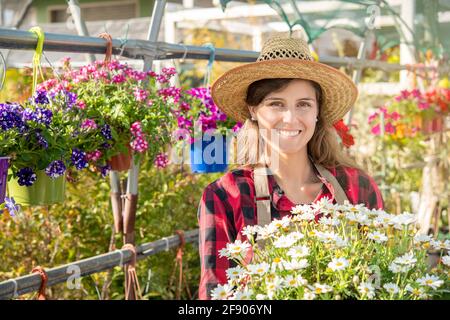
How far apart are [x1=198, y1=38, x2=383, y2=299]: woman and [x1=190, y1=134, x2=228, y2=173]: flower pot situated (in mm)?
550

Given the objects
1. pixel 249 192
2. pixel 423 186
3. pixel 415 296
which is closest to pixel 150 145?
pixel 249 192

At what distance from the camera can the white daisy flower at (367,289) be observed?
4.10 ft

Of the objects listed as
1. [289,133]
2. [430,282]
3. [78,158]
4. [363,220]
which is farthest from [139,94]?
[430,282]

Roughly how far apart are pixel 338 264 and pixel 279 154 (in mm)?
948

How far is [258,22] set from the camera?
7316 millimetres

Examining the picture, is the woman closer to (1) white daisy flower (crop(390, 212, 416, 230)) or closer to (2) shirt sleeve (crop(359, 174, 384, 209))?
(2) shirt sleeve (crop(359, 174, 384, 209))

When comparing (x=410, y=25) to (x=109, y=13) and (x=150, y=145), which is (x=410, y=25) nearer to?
(x=150, y=145)

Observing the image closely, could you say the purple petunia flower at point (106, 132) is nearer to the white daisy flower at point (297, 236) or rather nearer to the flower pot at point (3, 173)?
the flower pot at point (3, 173)

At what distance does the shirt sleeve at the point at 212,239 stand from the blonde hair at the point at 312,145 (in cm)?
20

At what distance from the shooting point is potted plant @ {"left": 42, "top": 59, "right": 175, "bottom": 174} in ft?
7.98

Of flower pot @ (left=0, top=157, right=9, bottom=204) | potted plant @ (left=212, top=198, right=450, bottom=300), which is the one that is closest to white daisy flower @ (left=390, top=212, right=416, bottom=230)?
potted plant @ (left=212, top=198, right=450, bottom=300)

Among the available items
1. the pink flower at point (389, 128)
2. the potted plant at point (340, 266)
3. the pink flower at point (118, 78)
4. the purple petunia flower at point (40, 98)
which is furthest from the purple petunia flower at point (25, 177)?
the pink flower at point (389, 128)

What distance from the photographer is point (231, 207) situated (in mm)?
2125

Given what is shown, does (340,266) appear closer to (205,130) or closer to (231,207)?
(231,207)
